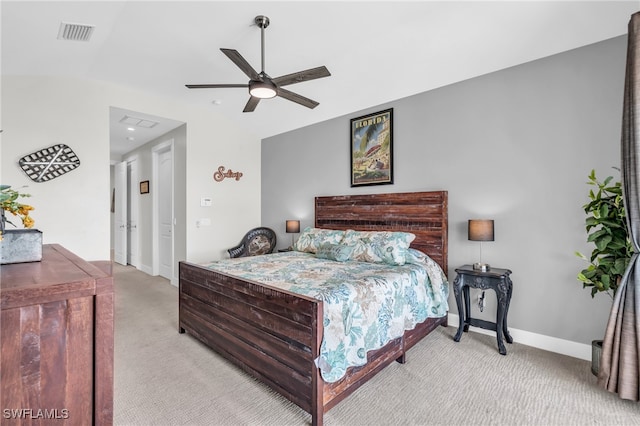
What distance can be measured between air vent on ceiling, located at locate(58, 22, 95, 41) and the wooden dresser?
2.81 m

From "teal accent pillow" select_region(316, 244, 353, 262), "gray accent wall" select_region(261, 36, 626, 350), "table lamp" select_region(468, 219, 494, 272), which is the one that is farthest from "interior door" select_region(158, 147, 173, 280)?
"table lamp" select_region(468, 219, 494, 272)

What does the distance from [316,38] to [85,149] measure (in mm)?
3073

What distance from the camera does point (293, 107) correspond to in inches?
175

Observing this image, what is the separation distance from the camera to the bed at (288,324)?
6.17 feet

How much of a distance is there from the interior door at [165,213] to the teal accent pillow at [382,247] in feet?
11.4

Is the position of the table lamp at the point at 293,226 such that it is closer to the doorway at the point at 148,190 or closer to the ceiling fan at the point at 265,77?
the doorway at the point at 148,190

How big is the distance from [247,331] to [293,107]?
127 inches

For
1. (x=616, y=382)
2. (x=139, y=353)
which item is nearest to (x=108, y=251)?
(x=139, y=353)

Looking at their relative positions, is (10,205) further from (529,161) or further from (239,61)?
(529,161)

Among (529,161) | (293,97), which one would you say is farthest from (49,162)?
(529,161)

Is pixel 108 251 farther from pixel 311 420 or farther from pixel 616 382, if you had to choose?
pixel 616 382

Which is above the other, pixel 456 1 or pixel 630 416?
pixel 456 1

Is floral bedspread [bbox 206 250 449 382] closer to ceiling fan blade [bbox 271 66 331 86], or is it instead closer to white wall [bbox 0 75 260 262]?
ceiling fan blade [bbox 271 66 331 86]

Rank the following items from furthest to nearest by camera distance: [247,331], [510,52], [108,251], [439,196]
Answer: [108,251]
[439,196]
[510,52]
[247,331]
